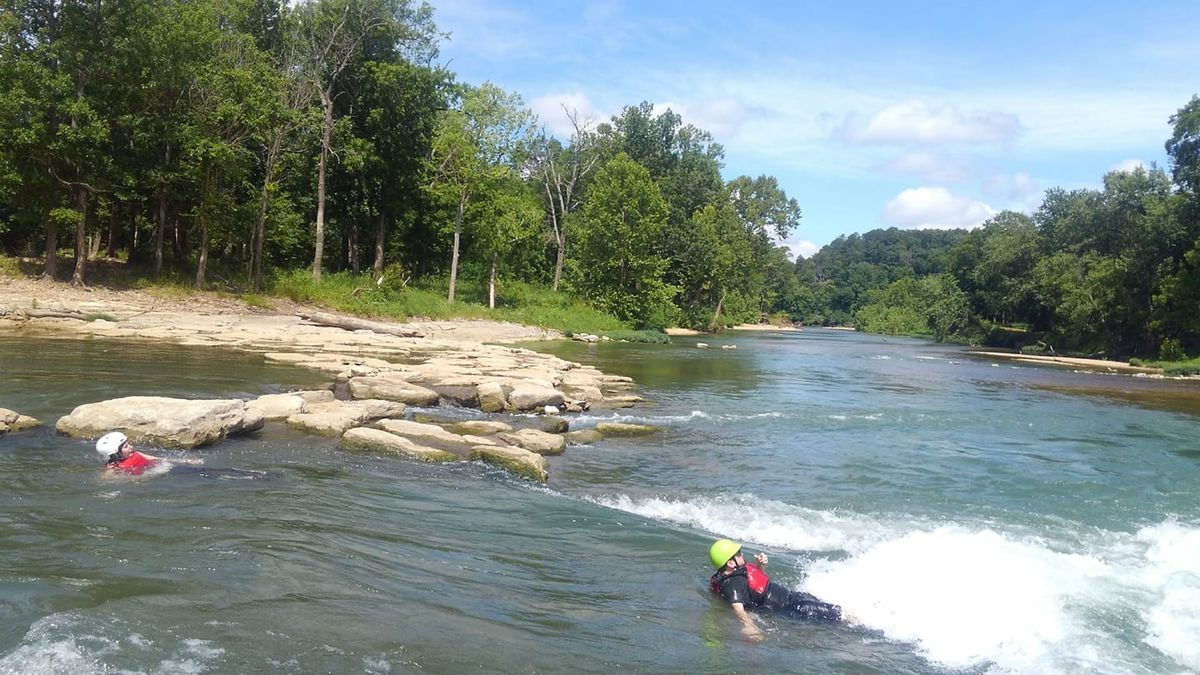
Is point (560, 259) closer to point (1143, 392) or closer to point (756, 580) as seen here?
point (1143, 392)

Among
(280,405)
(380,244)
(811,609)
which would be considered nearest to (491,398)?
(280,405)

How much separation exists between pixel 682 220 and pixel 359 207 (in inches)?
1081

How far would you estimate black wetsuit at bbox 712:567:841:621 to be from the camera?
7660mm

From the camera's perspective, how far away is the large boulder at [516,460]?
12.1 metres

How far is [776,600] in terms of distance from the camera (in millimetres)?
7742

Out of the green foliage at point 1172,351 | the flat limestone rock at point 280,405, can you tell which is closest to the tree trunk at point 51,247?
the flat limestone rock at point 280,405

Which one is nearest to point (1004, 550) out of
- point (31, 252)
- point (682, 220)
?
point (31, 252)

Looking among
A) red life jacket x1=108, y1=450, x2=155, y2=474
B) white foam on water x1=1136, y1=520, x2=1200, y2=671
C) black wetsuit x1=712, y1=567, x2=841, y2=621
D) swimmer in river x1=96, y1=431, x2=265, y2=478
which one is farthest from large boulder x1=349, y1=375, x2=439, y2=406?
white foam on water x1=1136, y1=520, x2=1200, y2=671

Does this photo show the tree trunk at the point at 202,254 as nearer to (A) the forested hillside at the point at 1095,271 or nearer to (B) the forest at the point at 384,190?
(B) the forest at the point at 384,190

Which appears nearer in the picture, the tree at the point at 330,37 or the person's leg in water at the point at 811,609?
the person's leg in water at the point at 811,609

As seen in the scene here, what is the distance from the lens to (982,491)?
44.1ft

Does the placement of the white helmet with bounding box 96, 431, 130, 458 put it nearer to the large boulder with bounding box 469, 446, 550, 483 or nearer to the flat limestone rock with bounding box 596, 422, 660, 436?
the large boulder with bounding box 469, 446, 550, 483

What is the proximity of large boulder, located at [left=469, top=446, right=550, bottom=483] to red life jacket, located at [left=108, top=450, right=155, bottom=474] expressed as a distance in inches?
179

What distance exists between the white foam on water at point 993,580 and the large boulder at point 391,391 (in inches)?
299
